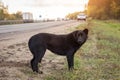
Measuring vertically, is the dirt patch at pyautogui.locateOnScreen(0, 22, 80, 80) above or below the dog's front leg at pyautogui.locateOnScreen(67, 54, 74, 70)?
below

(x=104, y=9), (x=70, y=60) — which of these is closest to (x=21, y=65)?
(x=70, y=60)

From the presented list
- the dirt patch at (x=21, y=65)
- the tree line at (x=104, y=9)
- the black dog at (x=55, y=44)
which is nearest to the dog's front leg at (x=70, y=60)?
the black dog at (x=55, y=44)

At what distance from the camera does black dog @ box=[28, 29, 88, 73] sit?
880 centimetres

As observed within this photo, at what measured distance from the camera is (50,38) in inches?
358

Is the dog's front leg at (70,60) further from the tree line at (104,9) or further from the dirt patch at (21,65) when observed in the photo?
the tree line at (104,9)

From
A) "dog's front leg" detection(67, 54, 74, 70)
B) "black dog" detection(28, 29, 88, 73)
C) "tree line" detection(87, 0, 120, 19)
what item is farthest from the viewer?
"tree line" detection(87, 0, 120, 19)

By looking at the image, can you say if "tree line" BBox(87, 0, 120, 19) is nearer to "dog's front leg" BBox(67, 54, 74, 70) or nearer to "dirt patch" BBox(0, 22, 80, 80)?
"dirt patch" BBox(0, 22, 80, 80)

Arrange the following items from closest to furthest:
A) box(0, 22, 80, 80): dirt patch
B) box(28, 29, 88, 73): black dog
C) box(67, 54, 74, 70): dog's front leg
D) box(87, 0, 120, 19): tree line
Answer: box(0, 22, 80, 80): dirt patch < box(28, 29, 88, 73): black dog < box(67, 54, 74, 70): dog's front leg < box(87, 0, 120, 19): tree line

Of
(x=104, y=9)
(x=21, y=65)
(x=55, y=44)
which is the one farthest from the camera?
(x=104, y=9)

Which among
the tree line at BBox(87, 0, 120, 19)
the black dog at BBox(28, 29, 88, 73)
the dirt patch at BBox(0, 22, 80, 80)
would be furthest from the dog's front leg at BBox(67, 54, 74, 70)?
the tree line at BBox(87, 0, 120, 19)

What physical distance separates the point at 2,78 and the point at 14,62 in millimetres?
2247

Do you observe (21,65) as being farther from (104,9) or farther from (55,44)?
(104,9)

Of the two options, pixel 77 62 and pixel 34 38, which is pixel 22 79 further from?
pixel 77 62

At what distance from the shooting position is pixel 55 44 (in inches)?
360
